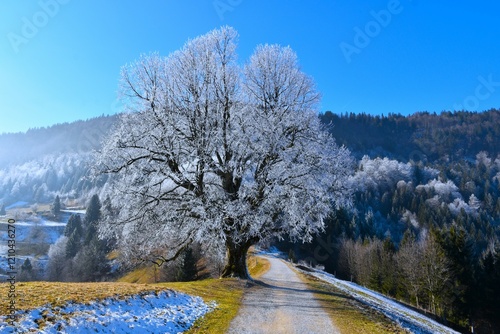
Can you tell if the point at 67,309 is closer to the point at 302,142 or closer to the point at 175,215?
the point at 175,215

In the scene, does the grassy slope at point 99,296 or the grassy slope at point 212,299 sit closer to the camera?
the grassy slope at point 99,296

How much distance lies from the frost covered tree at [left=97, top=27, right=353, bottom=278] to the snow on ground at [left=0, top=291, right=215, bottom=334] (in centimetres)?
375

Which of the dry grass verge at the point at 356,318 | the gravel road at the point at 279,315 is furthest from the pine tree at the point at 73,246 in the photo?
the dry grass verge at the point at 356,318

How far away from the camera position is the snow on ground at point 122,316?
8133 mm

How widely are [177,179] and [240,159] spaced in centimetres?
347

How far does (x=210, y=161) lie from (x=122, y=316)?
8721 mm

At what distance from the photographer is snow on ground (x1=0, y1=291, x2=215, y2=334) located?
813cm

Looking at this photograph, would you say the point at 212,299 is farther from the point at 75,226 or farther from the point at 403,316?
the point at 75,226

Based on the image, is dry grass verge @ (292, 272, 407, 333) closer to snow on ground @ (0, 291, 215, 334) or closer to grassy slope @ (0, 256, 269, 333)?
grassy slope @ (0, 256, 269, 333)

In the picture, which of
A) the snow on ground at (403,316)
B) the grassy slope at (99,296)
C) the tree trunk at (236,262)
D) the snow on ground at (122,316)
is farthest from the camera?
the tree trunk at (236,262)

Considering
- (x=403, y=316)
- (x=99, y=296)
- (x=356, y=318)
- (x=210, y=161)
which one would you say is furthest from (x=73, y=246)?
(x=356, y=318)

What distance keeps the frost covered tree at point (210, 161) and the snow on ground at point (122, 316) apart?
12.3ft

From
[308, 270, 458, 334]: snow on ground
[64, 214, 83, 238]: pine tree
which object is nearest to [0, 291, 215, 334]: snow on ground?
[308, 270, 458, 334]: snow on ground

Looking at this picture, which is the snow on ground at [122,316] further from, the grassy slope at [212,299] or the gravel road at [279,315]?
the gravel road at [279,315]
